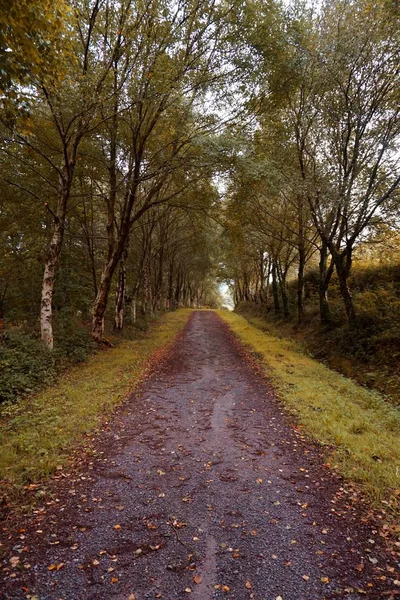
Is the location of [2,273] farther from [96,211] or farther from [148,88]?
[148,88]

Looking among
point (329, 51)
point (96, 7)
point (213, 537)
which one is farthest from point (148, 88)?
point (213, 537)

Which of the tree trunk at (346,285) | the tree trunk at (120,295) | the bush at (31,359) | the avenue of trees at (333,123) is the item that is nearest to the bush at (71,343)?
the bush at (31,359)

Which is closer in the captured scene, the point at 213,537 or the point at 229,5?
the point at 213,537

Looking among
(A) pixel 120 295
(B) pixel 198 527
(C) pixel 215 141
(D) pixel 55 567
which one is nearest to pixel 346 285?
(C) pixel 215 141

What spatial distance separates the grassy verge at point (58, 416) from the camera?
214 inches

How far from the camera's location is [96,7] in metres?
10.1

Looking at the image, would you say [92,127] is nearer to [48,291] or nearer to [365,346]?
[48,291]

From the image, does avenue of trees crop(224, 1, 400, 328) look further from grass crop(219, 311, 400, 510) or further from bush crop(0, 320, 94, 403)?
bush crop(0, 320, 94, 403)

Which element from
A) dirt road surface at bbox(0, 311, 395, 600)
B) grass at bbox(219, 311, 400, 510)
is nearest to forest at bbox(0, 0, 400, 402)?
grass at bbox(219, 311, 400, 510)

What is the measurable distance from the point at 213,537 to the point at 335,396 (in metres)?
6.74

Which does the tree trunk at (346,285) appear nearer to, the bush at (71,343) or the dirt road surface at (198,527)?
the dirt road surface at (198,527)

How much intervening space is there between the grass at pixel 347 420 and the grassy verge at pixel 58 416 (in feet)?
15.9

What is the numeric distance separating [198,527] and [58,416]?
4.48 m

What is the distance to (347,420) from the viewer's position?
7680mm
